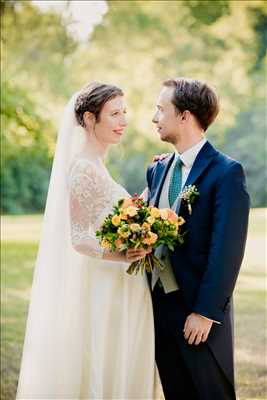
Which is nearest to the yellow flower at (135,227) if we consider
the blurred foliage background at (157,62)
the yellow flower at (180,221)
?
the yellow flower at (180,221)

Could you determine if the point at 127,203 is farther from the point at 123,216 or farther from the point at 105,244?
the point at 105,244

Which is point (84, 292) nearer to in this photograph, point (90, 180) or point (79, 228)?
point (79, 228)

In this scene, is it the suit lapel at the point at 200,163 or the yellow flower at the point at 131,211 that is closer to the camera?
the yellow flower at the point at 131,211

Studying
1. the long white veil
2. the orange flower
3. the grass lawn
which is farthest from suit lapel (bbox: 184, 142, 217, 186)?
the grass lawn

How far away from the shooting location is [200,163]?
10.6ft

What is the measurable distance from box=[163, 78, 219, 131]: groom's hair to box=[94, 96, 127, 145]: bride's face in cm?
29

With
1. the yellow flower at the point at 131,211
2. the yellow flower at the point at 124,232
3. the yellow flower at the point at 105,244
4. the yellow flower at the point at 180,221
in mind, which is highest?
the yellow flower at the point at 131,211

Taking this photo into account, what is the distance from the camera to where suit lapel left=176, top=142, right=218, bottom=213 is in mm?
3197

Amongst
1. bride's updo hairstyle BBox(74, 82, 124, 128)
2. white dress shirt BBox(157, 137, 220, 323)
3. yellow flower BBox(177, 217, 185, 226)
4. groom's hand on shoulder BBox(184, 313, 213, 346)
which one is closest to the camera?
yellow flower BBox(177, 217, 185, 226)

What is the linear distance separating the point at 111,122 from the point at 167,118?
11.4 inches

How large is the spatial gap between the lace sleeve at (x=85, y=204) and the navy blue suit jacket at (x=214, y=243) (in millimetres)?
409

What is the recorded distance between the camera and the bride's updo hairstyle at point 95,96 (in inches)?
132

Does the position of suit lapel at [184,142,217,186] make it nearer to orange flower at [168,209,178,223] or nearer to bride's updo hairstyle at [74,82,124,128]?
orange flower at [168,209,178,223]

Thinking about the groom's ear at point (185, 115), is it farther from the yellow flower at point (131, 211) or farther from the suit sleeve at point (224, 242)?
the yellow flower at point (131, 211)
